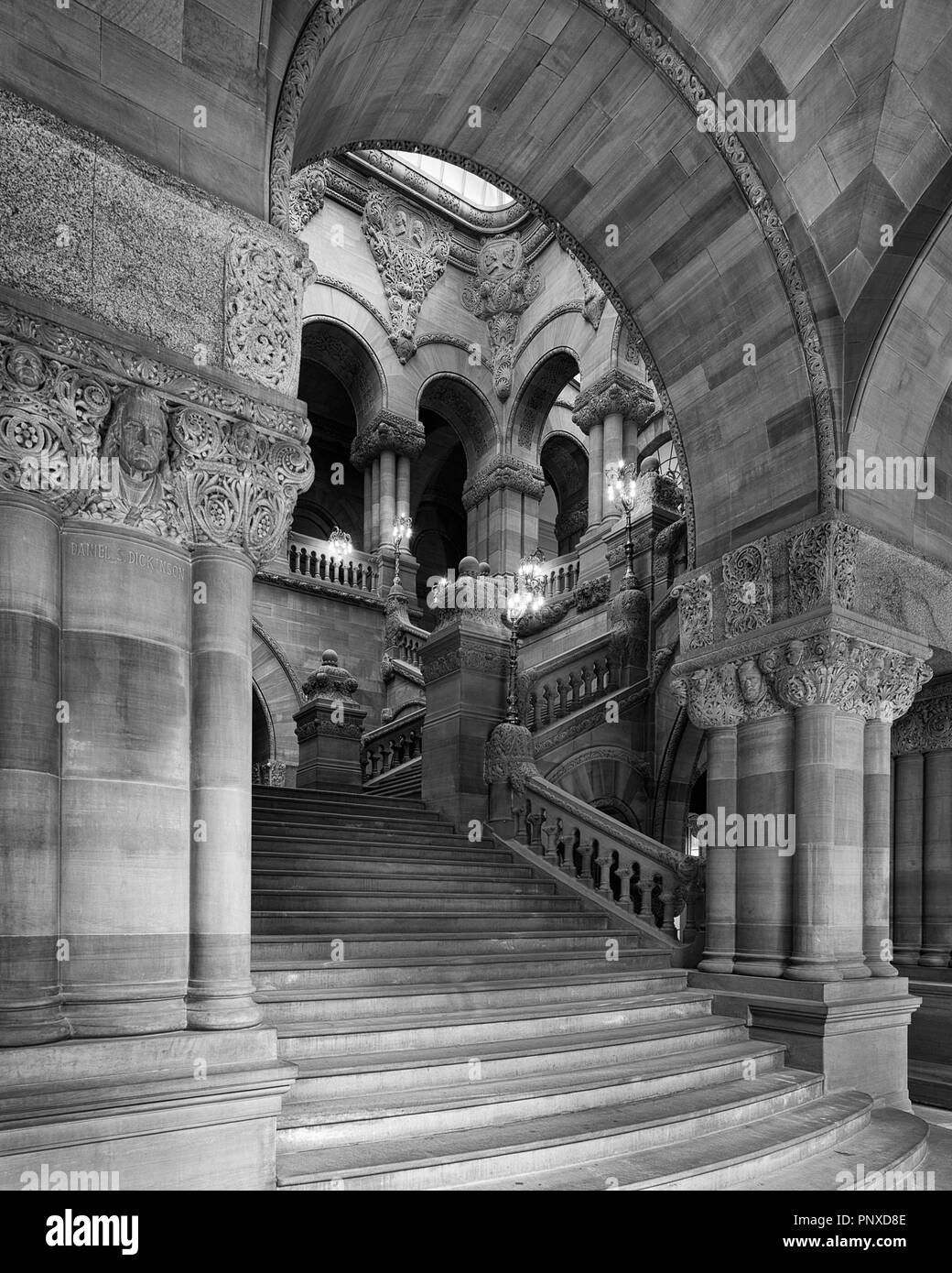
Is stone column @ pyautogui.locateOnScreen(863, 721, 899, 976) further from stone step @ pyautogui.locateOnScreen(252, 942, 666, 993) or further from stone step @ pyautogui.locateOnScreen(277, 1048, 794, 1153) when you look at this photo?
stone step @ pyautogui.locateOnScreen(277, 1048, 794, 1153)

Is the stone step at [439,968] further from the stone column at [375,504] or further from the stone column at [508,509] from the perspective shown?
the stone column at [375,504]

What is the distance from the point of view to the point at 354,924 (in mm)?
6668

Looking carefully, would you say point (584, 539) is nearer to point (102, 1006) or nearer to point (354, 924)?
point (354, 924)

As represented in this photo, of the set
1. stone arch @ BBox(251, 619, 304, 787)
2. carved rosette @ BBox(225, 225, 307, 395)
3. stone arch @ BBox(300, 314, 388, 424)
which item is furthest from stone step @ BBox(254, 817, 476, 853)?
stone arch @ BBox(300, 314, 388, 424)

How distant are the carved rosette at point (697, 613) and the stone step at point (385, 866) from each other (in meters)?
2.70

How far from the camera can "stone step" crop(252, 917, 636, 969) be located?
6.03 metres

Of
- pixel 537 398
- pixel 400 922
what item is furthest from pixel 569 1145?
pixel 537 398

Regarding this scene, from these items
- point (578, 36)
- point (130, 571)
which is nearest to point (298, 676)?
point (578, 36)

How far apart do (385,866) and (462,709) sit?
2590mm

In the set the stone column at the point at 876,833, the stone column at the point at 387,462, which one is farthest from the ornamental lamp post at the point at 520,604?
the stone column at the point at 876,833

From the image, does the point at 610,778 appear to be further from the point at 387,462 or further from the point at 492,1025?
the point at 387,462

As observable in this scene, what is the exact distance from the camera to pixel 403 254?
72.4 ft

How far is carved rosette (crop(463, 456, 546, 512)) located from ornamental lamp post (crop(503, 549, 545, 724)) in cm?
164

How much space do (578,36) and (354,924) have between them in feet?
20.4
